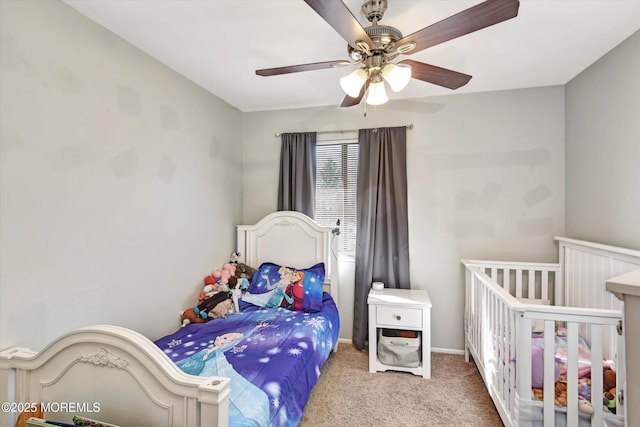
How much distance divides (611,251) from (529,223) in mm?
827

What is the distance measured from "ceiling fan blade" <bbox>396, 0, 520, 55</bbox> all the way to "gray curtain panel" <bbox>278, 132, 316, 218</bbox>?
1.83 meters

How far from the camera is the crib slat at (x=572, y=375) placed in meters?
1.44

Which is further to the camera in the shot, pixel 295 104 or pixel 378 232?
pixel 295 104

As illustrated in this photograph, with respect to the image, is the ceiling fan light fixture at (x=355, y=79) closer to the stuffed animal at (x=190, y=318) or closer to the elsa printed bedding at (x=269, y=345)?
the elsa printed bedding at (x=269, y=345)

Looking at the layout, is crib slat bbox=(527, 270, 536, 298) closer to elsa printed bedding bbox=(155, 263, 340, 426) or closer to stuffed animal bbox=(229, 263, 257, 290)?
elsa printed bedding bbox=(155, 263, 340, 426)

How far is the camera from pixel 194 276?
2578 millimetres

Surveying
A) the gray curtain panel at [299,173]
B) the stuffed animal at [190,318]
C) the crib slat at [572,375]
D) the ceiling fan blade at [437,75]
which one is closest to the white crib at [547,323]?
the crib slat at [572,375]

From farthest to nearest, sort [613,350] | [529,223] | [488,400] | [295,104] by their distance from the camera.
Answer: [295,104] → [529,223] → [488,400] → [613,350]

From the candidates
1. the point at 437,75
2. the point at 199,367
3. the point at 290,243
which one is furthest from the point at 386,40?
the point at 290,243

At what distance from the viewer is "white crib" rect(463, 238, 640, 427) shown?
143 cm

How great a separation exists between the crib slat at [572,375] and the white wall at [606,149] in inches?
36.0

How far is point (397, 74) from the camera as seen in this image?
1.48m

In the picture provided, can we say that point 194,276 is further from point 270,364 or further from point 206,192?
point 270,364

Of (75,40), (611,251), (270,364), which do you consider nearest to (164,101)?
(75,40)
